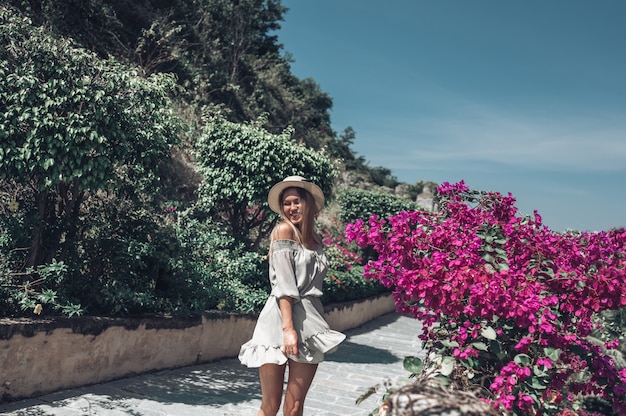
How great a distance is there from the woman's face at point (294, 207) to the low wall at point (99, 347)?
3.02 metres

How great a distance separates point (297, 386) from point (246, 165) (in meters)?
6.06

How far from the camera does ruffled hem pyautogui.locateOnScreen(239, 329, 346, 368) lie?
3.42m

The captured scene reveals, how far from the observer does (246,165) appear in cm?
914

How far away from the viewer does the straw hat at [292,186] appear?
3740mm

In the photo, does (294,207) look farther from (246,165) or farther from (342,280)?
(342,280)

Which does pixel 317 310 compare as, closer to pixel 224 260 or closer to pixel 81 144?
pixel 81 144

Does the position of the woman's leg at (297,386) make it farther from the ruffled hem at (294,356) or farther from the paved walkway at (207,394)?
the paved walkway at (207,394)

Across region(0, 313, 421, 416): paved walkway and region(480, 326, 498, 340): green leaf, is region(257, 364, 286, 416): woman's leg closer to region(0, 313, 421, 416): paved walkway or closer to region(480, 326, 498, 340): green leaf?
region(0, 313, 421, 416): paved walkway

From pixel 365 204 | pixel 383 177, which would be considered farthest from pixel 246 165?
pixel 383 177

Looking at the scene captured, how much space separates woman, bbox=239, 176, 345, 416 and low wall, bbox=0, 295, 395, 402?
2.65m

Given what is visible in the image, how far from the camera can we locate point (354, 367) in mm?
8852

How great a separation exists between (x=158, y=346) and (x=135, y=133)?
277 centimetres

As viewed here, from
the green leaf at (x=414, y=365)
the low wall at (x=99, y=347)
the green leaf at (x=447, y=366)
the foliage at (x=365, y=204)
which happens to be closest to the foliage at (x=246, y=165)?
the low wall at (x=99, y=347)

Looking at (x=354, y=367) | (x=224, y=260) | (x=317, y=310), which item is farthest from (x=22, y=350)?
(x=354, y=367)
